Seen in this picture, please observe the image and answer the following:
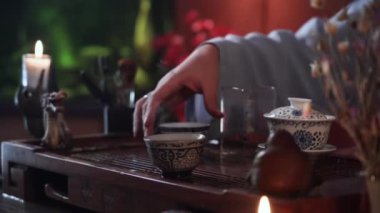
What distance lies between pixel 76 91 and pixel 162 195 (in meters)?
1.79

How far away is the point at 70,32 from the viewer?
273cm

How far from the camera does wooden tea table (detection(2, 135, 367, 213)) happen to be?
2.82ft

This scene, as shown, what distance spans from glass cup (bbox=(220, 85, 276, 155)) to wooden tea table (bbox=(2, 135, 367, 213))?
0.07m

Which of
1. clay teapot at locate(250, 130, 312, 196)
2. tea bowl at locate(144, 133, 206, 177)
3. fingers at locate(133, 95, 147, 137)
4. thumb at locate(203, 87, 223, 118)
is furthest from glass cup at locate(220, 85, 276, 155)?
clay teapot at locate(250, 130, 312, 196)

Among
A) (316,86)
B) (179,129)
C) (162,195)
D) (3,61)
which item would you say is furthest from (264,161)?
(3,61)

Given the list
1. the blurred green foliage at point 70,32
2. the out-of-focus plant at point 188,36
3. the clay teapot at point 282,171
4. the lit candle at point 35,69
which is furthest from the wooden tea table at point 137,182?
the out-of-focus plant at point 188,36

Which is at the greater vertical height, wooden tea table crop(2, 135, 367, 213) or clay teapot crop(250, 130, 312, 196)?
clay teapot crop(250, 130, 312, 196)

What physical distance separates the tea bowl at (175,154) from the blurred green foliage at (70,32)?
159cm

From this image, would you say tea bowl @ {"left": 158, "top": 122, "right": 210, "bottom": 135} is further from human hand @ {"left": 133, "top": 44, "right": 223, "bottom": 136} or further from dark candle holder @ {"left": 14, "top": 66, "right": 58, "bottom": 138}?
dark candle holder @ {"left": 14, "top": 66, "right": 58, "bottom": 138}

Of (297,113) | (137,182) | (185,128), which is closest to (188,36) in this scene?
(185,128)

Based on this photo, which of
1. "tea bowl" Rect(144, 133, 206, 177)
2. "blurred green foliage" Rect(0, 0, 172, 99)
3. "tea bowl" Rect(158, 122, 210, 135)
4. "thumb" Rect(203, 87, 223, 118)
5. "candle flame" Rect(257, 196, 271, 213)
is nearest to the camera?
"candle flame" Rect(257, 196, 271, 213)

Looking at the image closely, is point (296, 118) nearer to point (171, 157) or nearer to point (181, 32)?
point (171, 157)

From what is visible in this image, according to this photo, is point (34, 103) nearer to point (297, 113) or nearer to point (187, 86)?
point (187, 86)

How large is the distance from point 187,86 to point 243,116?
0.47 ft
